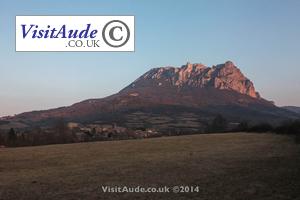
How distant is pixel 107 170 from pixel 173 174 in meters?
6.01

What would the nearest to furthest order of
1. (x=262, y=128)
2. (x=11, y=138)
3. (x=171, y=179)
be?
(x=171, y=179)
(x=262, y=128)
(x=11, y=138)

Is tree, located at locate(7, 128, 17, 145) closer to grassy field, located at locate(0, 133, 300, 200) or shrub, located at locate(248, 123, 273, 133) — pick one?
shrub, located at locate(248, 123, 273, 133)

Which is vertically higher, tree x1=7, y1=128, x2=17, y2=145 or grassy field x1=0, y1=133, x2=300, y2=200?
grassy field x1=0, y1=133, x2=300, y2=200

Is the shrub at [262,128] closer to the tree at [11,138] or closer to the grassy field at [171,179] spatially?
the tree at [11,138]

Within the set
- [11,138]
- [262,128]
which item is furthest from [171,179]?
[11,138]

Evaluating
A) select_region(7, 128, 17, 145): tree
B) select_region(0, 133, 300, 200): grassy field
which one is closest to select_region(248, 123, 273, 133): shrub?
select_region(7, 128, 17, 145): tree

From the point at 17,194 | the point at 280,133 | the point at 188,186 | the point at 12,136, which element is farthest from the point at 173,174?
the point at 12,136

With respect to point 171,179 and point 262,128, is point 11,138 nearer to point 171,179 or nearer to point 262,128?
point 262,128

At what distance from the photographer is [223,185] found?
907 inches

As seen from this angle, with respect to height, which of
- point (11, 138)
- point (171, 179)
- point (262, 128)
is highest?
point (171, 179)

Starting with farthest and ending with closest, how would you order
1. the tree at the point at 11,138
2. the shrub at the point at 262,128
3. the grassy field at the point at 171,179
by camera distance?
1. the shrub at the point at 262,128
2. the tree at the point at 11,138
3. the grassy field at the point at 171,179

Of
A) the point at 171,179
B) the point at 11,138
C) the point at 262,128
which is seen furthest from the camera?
the point at 11,138

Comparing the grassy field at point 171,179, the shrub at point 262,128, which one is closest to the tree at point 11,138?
the shrub at point 262,128

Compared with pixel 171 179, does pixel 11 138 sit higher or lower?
lower
